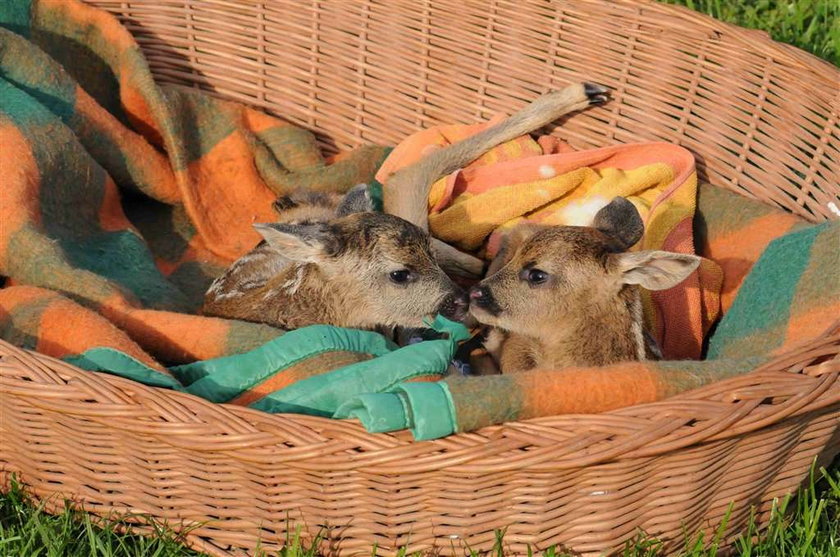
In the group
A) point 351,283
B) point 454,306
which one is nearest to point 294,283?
point 351,283

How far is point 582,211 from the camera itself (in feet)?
17.0

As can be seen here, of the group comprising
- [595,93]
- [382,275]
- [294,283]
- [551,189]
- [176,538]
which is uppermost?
[595,93]

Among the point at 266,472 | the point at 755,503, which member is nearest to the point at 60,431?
the point at 266,472

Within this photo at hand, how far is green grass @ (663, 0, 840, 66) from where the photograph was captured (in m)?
6.66

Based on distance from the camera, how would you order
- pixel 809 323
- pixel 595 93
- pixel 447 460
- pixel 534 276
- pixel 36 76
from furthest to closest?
1. pixel 595 93
2. pixel 36 76
3. pixel 534 276
4. pixel 809 323
5. pixel 447 460

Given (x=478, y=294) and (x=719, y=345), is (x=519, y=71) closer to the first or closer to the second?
(x=478, y=294)

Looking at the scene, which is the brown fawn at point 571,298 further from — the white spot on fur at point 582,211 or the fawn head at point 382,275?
the white spot on fur at point 582,211

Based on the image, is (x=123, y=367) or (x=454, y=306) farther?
(x=454, y=306)

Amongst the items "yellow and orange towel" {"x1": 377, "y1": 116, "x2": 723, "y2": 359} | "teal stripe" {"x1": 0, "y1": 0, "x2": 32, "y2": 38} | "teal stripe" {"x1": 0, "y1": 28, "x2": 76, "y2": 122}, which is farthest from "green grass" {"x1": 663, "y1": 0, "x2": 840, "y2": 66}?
"teal stripe" {"x1": 0, "y1": 0, "x2": 32, "y2": 38}

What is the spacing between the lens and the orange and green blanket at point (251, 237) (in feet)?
11.6

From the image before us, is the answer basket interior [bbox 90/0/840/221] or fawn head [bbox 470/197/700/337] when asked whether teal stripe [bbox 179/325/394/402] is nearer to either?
fawn head [bbox 470/197/700/337]

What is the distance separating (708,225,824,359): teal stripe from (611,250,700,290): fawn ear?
47cm

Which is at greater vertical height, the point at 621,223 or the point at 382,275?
the point at 621,223

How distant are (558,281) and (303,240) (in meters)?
1.08
